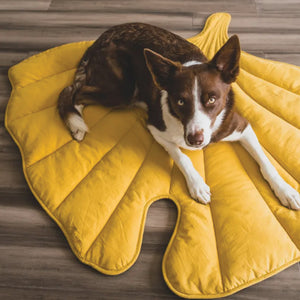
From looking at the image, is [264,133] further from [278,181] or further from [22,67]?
[22,67]

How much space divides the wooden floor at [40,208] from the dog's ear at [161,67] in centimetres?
79

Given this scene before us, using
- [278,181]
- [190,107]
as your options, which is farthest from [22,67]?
[278,181]

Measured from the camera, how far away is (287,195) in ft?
6.38

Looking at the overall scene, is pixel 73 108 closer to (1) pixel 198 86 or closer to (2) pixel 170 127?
(2) pixel 170 127

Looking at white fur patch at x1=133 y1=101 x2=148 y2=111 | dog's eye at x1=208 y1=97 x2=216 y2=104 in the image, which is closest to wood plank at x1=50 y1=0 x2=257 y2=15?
white fur patch at x1=133 y1=101 x2=148 y2=111

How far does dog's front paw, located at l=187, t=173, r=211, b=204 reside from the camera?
79.3 inches

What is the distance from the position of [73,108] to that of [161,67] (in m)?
0.89

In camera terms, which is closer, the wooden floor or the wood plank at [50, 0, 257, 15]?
the wooden floor

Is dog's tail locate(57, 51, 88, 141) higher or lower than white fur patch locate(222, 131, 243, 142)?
higher

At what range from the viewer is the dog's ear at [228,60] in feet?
5.44

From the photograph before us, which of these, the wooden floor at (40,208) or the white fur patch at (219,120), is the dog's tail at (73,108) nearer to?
the wooden floor at (40,208)

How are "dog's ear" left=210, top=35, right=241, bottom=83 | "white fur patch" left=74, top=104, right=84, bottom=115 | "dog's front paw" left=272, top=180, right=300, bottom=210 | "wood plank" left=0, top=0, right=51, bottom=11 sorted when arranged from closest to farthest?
1. "dog's ear" left=210, top=35, right=241, bottom=83
2. "dog's front paw" left=272, top=180, right=300, bottom=210
3. "white fur patch" left=74, top=104, right=84, bottom=115
4. "wood plank" left=0, top=0, right=51, bottom=11

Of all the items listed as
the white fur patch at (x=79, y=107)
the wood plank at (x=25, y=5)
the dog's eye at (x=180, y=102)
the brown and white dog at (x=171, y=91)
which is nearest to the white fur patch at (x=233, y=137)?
the brown and white dog at (x=171, y=91)

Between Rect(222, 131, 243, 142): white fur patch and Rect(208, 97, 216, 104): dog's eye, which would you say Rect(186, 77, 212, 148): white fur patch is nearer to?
Rect(208, 97, 216, 104): dog's eye
